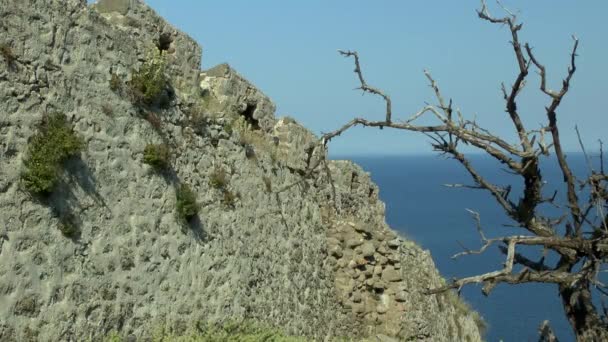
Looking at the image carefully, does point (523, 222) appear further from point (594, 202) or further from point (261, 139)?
point (261, 139)

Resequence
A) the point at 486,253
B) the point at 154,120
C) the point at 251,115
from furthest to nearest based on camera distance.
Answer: the point at 486,253 < the point at 251,115 < the point at 154,120

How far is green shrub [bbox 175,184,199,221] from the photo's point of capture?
38.3ft

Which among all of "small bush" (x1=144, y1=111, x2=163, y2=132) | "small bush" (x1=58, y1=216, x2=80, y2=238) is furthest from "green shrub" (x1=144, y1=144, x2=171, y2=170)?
"small bush" (x1=58, y1=216, x2=80, y2=238)

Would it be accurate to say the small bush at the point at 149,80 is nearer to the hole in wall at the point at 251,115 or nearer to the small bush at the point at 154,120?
the small bush at the point at 154,120

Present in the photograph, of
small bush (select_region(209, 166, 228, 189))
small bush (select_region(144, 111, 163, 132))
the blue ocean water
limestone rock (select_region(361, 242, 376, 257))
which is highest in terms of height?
small bush (select_region(144, 111, 163, 132))

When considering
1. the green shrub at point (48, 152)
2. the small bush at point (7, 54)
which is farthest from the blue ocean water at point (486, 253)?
the small bush at point (7, 54)

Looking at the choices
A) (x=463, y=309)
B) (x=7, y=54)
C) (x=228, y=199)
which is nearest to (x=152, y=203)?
(x=228, y=199)

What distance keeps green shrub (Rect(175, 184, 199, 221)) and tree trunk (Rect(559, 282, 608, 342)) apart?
226 inches

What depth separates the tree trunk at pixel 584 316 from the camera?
737 cm

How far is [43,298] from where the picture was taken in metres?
9.25

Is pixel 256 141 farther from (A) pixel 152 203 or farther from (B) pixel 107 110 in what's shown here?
(B) pixel 107 110

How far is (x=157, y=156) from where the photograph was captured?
11188 mm

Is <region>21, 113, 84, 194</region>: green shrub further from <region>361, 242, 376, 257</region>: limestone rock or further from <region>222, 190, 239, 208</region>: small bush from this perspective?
<region>361, 242, 376, 257</region>: limestone rock

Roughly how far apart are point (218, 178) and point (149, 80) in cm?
211
